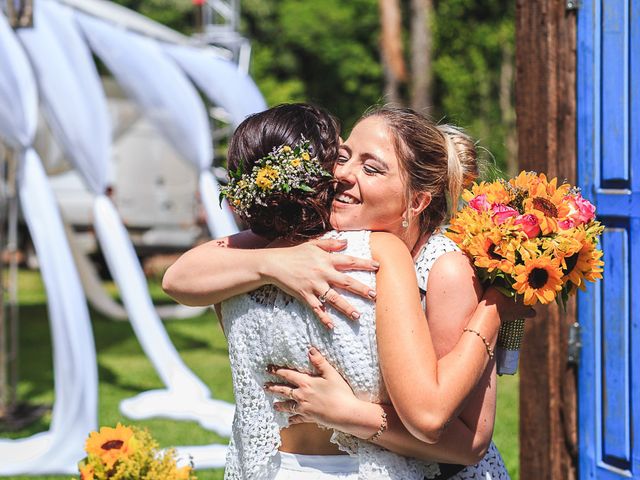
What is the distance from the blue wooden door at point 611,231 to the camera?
327 cm

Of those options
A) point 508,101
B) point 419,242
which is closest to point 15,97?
point 419,242

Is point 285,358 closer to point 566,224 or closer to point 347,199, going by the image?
point 347,199

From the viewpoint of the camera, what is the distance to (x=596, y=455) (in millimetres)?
3541

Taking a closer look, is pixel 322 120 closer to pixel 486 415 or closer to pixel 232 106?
pixel 486 415

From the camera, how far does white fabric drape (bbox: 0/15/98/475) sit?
5.51 meters

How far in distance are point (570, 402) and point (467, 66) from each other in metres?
21.0

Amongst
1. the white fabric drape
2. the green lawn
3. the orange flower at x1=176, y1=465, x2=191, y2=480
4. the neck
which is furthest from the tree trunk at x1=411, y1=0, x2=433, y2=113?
the neck

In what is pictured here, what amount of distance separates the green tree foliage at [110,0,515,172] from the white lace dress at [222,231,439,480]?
20874 mm

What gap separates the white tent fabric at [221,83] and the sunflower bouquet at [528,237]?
643 centimetres

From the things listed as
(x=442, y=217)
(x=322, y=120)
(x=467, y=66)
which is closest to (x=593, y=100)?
(x=442, y=217)

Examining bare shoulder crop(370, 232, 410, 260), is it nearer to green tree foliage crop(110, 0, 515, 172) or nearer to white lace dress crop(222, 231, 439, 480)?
white lace dress crop(222, 231, 439, 480)

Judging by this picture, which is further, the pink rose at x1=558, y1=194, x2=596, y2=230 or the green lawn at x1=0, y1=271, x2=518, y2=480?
the green lawn at x1=0, y1=271, x2=518, y2=480

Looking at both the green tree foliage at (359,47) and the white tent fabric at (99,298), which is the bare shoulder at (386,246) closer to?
the white tent fabric at (99,298)

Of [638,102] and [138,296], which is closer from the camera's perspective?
[638,102]
